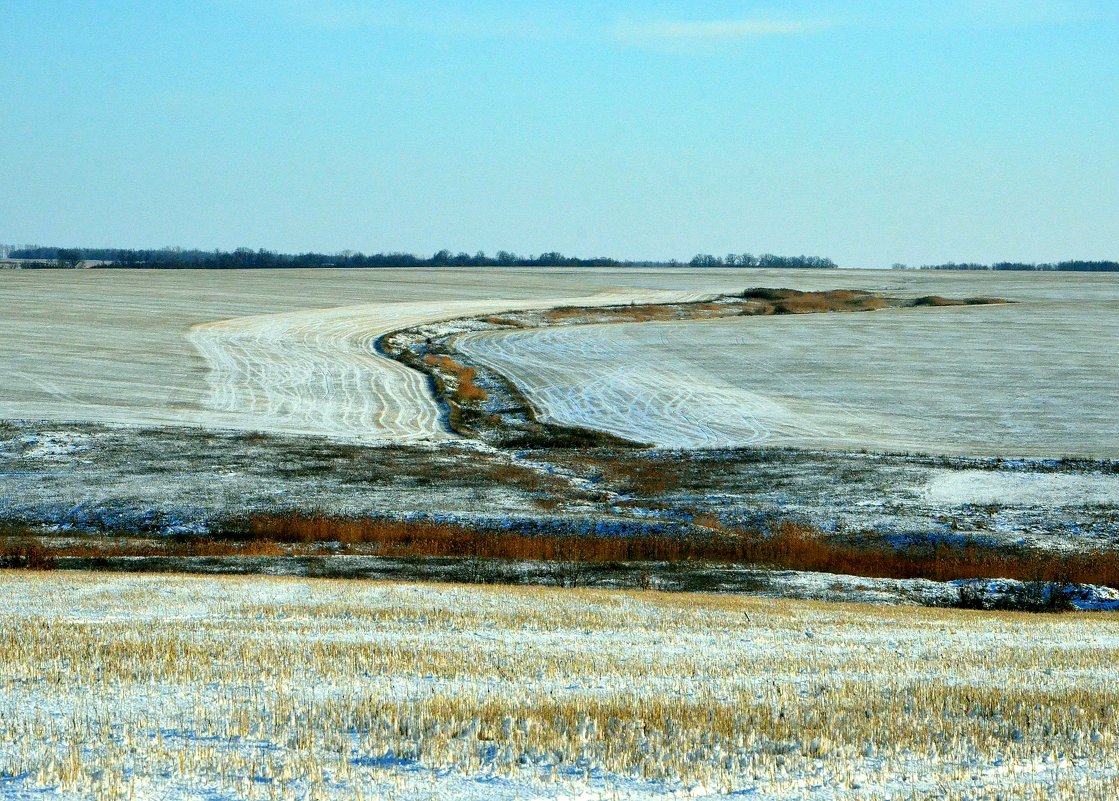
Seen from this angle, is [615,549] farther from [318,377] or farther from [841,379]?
[841,379]

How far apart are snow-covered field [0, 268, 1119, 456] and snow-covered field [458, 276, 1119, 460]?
0.74 ft

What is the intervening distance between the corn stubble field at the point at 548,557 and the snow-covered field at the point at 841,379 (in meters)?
0.43

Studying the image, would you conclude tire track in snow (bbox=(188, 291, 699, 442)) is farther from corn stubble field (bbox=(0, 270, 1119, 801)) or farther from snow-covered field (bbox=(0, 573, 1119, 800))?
snow-covered field (bbox=(0, 573, 1119, 800))

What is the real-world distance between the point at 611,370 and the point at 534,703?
5989 centimetres

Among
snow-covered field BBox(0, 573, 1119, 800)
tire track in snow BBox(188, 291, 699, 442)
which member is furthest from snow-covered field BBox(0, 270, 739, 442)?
snow-covered field BBox(0, 573, 1119, 800)

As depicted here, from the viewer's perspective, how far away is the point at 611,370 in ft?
234

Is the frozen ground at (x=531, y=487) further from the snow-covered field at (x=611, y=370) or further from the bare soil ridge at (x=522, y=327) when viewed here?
the snow-covered field at (x=611, y=370)

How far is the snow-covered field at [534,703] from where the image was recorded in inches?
348

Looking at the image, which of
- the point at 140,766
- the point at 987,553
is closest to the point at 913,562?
the point at 987,553

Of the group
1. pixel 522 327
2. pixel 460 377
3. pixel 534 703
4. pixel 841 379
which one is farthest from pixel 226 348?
pixel 534 703

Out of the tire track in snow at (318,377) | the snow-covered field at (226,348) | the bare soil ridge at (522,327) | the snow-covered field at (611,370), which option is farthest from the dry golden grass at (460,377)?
the snow-covered field at (611,370)

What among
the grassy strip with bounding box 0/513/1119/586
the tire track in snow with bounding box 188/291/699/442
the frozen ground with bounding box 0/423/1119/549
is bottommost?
the grassy strip with bounding box 0/513/1119/586

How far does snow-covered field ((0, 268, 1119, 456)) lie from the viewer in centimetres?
5097

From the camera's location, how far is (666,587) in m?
24.2
